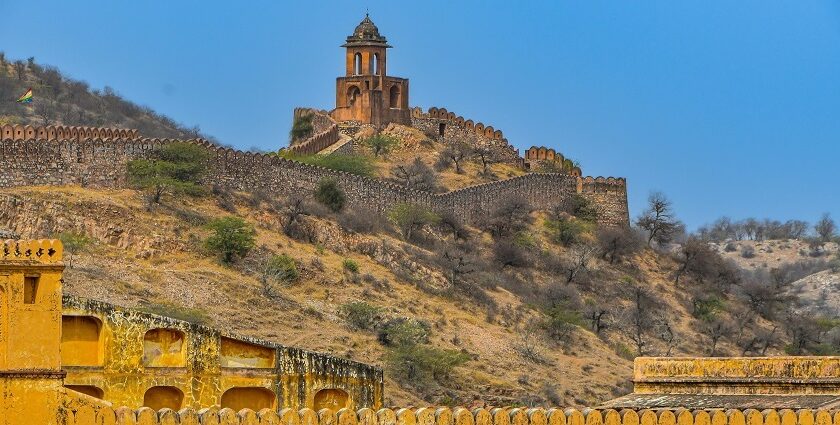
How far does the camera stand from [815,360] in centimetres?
4134

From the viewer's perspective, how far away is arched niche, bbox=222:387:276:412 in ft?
134

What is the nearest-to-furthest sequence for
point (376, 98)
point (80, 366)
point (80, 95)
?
1. point (80, 366)
2. point (376, 98)
3. point (80, 95)

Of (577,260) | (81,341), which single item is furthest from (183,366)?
(577,260)

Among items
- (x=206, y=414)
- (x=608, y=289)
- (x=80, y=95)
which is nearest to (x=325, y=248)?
Answer: (x=608, y=289)

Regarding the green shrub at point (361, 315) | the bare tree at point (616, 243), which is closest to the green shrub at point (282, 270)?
the green shrub at point (361, 315)

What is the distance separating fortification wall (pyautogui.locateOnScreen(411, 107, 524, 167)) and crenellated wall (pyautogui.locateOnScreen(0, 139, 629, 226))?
2061 mm

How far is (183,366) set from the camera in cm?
4059

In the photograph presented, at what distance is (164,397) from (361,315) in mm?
26182

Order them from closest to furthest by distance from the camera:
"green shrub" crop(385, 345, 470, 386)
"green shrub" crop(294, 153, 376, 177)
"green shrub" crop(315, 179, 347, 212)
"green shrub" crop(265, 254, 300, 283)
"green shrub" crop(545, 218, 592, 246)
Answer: "green shrub" crop(385, 345, 470, 386)
"green shrub" crop(265, 254, 300, 283)
"green shrub" crop(315, 179, 347, 212)
"green shrub" crop(294, 153, 376, 177)
"green shrub" crop(545, 218, 592, 246)

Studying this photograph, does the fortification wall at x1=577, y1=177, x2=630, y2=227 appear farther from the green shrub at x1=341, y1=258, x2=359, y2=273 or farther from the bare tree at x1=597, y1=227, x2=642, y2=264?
the green shrub at x1=341, y1=258, x2=359, y2=273

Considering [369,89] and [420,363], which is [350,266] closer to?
[420,363]

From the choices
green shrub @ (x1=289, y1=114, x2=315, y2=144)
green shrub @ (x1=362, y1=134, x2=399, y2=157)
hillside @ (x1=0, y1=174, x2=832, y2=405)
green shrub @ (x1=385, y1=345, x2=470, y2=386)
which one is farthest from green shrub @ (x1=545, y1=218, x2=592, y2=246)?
green shrub @ (x1=385, y1=345, x2=470, y2=386)

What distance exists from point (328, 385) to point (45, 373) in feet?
26.1

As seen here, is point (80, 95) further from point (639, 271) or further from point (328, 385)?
point (328, 385)
